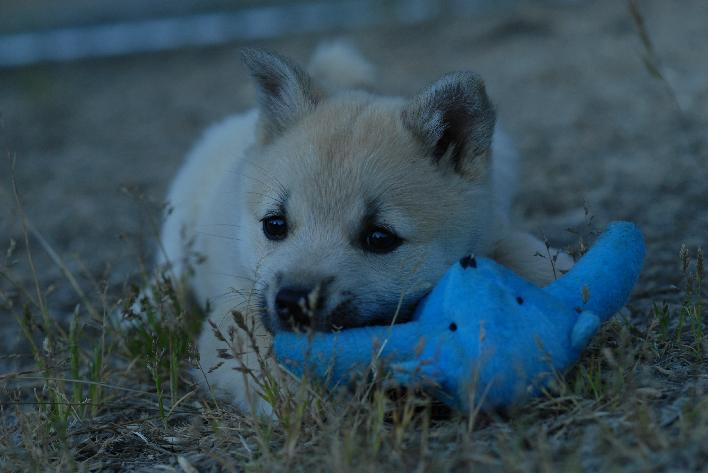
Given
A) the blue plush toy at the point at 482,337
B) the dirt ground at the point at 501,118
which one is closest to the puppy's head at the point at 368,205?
the blue plush toy at the point at 482,337

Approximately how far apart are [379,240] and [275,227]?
413mm

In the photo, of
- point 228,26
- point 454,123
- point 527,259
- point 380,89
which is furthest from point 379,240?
point 228,26

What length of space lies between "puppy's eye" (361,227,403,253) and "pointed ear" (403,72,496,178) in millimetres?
393

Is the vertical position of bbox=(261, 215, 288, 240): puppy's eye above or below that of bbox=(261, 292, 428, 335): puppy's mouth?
above

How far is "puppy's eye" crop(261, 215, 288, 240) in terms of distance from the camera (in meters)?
2.92

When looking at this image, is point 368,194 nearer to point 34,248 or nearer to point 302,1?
point 34,248

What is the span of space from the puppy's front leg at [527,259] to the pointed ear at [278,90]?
937mm

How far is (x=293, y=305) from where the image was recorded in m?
2.51

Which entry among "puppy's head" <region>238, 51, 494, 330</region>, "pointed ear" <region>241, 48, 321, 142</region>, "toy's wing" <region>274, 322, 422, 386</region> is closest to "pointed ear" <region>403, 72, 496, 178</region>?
"puppy's head" <region>238, 51, 494, 330</region>

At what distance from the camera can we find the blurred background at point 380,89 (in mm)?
4770

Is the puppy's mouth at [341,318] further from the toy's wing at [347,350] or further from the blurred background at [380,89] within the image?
the blurred background at [380,89]

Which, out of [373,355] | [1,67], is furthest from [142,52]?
[373,355]

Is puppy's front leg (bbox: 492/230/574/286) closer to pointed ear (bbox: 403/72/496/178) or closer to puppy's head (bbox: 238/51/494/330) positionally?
puppy's head (bbox: 238/51/494/330)

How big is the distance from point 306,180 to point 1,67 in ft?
28.2
